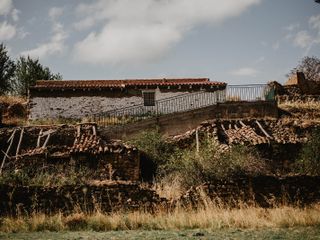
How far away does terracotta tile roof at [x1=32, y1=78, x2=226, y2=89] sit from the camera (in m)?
27.8

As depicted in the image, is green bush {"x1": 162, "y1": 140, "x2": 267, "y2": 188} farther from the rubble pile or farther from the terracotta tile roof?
the terracotta tile roof

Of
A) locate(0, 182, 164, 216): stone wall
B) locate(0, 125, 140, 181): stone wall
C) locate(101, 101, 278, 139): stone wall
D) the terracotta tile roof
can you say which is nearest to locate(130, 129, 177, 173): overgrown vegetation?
locate(101, 101, 278, 139): stone wall

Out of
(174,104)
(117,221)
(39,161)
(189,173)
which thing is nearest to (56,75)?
(174,104)

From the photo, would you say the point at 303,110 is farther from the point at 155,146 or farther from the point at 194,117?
the point at 155,146

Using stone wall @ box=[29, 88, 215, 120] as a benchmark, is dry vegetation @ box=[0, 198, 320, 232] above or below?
below

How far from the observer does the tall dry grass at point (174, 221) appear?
384 inches

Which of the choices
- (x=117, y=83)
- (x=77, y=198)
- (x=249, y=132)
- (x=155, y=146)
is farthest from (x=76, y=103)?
(x=77, y=198)

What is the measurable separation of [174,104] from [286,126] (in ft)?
27.6

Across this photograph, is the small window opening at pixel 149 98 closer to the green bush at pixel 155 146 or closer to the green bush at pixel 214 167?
the green bush at pixel 155 146

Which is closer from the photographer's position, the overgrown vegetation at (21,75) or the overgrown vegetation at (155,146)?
the overgrown vegetation at (155,146)

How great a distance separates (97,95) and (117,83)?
7.74 feet

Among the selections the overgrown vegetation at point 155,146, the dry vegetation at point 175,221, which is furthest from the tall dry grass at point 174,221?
the overgrown vegetation at point 155,146

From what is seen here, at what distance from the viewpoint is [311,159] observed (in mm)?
15188

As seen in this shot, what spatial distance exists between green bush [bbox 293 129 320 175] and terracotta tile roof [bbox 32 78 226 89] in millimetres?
12535
